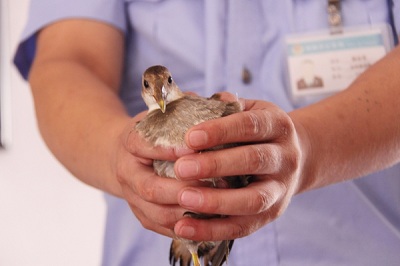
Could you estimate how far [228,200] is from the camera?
44 cm

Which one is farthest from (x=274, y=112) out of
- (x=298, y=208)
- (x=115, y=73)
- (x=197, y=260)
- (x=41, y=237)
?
(x=41, y=237)

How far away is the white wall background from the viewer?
1.40 m

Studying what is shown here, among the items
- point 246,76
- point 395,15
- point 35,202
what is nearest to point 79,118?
point 246,76

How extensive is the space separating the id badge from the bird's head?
275mm

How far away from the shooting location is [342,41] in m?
0.75

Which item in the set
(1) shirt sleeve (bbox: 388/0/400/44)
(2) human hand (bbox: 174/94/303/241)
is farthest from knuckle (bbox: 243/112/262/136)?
(1) shirt sleeve (bbox: 388/0/400/44)

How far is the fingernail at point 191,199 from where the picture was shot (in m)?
0.43

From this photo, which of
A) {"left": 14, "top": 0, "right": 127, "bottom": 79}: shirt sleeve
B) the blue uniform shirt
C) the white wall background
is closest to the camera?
the blue uniform shirt

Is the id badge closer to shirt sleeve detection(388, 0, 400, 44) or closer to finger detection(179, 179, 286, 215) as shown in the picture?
shirt sleeve detection(388, 0, 400, 44)

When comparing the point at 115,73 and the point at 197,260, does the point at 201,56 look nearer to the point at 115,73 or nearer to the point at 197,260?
the point at 115,73

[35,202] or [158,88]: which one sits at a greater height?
[158,88]

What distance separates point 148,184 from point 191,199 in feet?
0.19

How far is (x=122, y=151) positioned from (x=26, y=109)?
3.21ft

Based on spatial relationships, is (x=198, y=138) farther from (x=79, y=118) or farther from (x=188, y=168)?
(x=79, y=118)
